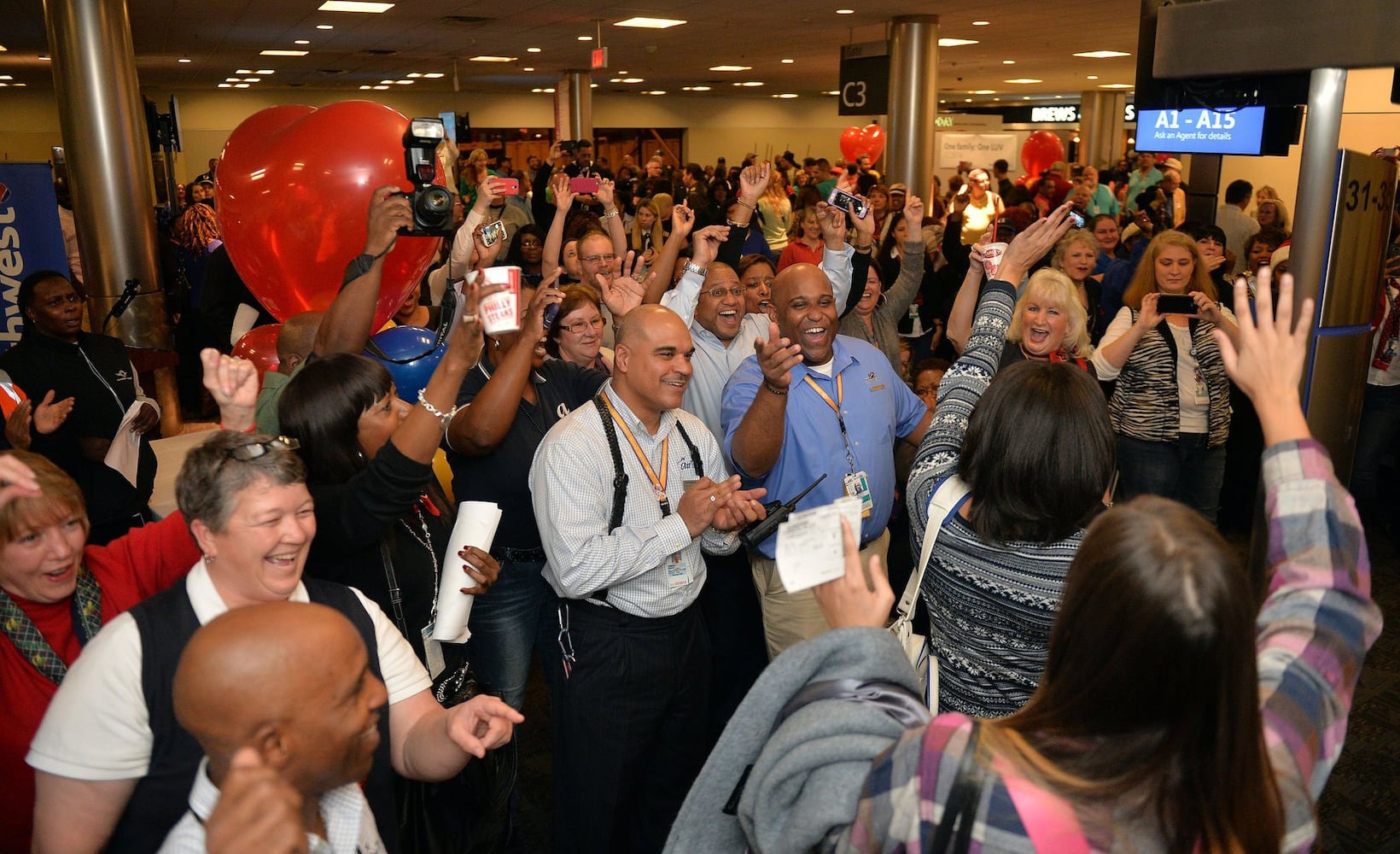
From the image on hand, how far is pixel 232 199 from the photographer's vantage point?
3.62 meters

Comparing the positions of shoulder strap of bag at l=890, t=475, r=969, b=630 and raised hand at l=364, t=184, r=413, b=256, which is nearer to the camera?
shoulder strap of bag at l=890, t=475, r=969, b=630

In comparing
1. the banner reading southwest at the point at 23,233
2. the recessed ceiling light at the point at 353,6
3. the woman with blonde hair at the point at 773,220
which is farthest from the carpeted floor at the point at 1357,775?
the recessed ceiling light at the point at 353,6

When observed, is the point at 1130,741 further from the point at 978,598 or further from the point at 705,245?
the point at 705,245

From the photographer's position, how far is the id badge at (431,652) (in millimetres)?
2250

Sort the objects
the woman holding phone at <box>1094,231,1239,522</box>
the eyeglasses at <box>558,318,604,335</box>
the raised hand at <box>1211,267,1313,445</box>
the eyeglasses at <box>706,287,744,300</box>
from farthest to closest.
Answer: the woman holding phone at <box>1094,231,1239,522</box> < the eyeglasses at <box>706,287,744,300</box> < the eyeglasses at <box>558,318,604,335</box> < the raised hand at <box>1211,267,1313,445</box>

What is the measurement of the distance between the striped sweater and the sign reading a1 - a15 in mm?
8771

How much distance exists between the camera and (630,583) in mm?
2465

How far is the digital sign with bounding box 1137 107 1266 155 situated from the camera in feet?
12.6

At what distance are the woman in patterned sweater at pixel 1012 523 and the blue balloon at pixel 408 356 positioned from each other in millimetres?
1979

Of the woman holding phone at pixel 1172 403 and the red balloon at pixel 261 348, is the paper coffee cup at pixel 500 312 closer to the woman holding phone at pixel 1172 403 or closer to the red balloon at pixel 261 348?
the red balloon at pixel 261 348

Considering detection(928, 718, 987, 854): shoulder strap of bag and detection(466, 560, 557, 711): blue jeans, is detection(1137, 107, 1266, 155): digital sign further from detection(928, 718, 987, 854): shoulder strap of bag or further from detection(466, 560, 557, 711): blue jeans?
detection(928, 718, 987, 854): shoulder strap of bag

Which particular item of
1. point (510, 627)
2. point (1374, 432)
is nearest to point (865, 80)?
point (1374, 432)

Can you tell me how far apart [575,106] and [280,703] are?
17.4 meters

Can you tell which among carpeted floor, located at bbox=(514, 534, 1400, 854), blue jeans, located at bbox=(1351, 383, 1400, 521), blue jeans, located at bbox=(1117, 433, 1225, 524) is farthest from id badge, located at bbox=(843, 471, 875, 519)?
blue jeans, located at bbox=(1351, 383, 1400, 521)
